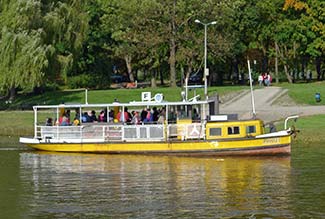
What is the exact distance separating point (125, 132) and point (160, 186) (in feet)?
37.7

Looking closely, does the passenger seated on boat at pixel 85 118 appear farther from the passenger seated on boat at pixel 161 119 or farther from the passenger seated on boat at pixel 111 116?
the passenger seated on boat at pixel 161 119

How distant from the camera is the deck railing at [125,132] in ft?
138

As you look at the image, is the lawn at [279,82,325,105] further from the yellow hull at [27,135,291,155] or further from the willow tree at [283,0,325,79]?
the yellow hull at [27,135,291,155]

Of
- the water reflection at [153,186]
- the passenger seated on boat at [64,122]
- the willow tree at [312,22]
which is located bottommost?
the water reflection at [153,186]

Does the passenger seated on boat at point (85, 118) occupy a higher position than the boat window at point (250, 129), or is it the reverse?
the passenger seated on boat at point (85, 118)

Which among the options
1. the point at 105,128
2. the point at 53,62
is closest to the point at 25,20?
the point at 53,62

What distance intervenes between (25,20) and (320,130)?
94.2 ft

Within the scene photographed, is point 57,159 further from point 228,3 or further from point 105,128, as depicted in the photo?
point 228,3

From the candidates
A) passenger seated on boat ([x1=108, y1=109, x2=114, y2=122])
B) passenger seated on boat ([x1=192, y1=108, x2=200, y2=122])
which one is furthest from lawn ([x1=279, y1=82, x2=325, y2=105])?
passenger seated on boat ([x1=192, y1=108, x2=200, y2=122])

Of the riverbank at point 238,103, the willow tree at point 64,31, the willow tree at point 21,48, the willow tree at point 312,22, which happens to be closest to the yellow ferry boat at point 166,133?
the riverbank at point 238,103

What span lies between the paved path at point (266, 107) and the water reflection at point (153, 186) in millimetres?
17803

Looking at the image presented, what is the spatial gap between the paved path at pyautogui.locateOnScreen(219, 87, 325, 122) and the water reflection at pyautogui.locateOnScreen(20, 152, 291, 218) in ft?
58.4

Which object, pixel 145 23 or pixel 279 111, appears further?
pixel 145 23

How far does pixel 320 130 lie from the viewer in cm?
4884
